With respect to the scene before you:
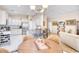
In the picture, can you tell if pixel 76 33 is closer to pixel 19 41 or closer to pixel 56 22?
pixel 56 22

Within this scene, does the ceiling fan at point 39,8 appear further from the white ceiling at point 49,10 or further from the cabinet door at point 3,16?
the cabinet door at point 3,16

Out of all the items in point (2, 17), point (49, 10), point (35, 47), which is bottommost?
point (35, 47)

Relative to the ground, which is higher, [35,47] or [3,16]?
[3,16]

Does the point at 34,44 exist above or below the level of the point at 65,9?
below

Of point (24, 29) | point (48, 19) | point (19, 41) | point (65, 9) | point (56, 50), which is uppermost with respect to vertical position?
point (65, 9)

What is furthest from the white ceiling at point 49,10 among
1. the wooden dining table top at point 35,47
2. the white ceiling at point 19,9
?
the wooden dining table top at point 35,47

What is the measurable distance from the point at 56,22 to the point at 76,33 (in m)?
0.39

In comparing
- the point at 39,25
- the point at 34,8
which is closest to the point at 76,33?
the point at 39,25

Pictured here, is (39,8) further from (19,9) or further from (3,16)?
(3,16)

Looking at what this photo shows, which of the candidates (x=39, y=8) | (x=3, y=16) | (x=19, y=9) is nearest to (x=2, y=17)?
(x=3, y=16)

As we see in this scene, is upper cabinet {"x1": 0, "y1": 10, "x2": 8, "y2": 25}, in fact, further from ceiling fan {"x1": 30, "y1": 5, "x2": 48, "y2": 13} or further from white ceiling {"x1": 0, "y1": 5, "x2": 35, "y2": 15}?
ceiling fan {"x1": 30, "y1": 5, "x2": 48, "y2": 13}

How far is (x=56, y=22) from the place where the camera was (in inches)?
105

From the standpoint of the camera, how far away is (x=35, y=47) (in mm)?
2678

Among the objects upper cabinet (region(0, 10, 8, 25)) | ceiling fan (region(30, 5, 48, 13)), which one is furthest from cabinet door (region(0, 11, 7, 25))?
ceiling fan (region(30, 5, 48, 13))
